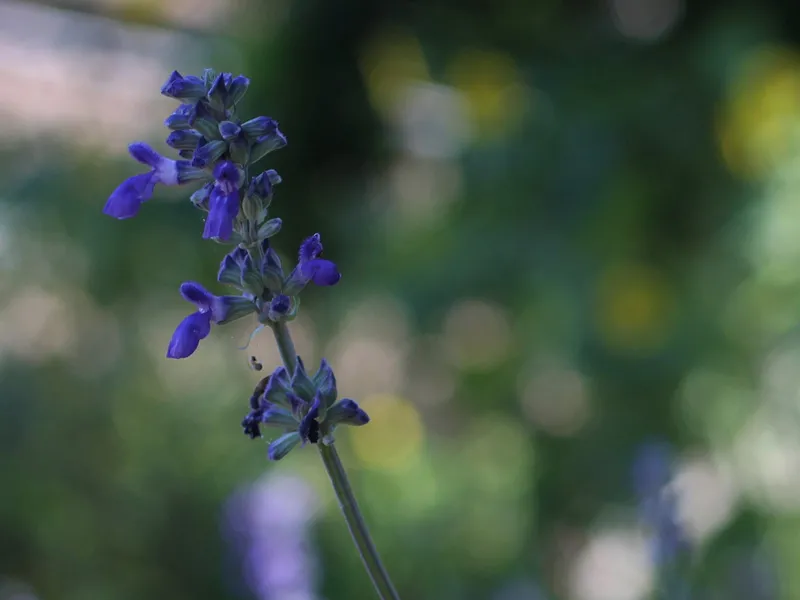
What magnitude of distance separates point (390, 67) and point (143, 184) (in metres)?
2.47

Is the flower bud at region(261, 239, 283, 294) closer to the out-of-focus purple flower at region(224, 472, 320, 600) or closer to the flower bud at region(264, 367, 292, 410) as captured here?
the flower bud at region(264, 367, 292, 410)

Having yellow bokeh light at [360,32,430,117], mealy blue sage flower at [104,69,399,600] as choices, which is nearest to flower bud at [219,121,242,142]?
mealy blue sage flower at [104,69,399,600]

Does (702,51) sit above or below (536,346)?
above

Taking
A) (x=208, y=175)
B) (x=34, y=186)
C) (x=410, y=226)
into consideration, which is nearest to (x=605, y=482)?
(x=410, y=226)

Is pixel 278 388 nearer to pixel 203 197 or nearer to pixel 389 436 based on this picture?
pixel 203 197

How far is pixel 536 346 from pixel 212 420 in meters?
1.19

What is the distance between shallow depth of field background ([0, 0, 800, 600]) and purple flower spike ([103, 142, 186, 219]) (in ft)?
4.02

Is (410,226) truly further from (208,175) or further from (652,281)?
(208,175)

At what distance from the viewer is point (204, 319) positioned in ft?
1.78

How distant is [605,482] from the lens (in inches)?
104

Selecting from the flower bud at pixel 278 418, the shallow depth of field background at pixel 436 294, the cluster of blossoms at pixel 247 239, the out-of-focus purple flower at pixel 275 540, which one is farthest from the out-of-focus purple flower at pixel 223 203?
the shallow depth of field background at pixel 436 294

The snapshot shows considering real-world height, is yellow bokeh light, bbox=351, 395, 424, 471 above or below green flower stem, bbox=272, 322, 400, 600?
above

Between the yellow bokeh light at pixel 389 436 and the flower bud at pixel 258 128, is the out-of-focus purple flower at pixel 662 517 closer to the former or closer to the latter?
the flower bud at pixel 258 128

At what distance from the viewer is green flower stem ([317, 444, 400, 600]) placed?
414 mm
